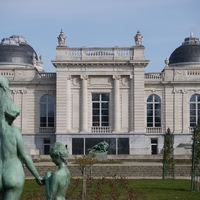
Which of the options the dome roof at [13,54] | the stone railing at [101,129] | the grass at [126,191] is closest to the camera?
the grass at [126,191]

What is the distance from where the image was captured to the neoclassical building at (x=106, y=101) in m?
50.3

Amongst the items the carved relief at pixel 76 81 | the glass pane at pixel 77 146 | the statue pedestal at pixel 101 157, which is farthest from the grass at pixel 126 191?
the carved relief at pixel 76 81

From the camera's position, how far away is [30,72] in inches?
2098

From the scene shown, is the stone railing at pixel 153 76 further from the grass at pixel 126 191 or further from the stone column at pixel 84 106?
the grass at pixel 126 191

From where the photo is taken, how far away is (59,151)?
20.4ft

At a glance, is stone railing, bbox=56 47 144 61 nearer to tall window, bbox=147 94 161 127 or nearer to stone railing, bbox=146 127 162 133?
tall window, bbox=147 94 161 127

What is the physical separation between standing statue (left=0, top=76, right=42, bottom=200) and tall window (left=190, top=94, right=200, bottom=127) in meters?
47.0

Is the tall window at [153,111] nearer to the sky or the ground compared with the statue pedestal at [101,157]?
nearer to the sky

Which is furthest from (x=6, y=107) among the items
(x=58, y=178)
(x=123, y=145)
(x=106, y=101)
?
(x=106, y=101)

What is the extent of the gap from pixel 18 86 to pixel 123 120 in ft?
35.4

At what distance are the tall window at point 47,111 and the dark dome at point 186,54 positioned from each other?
1610 cm

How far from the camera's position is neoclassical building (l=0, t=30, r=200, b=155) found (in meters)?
50.3

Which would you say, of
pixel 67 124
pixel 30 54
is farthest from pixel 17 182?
pixel 30 54

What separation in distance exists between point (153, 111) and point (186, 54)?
10550 mm
